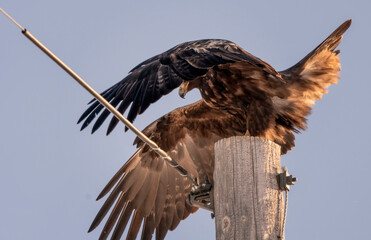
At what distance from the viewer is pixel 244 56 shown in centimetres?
501

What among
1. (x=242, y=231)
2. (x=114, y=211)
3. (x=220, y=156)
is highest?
(x=114, y=211)

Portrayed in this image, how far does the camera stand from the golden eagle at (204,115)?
502 centimetres

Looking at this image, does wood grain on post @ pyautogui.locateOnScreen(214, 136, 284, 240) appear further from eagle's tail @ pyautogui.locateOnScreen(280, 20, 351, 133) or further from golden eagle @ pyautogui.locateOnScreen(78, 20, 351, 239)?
eagle's tail @ pyautogui.locateOnScreen(280, 20, 351, 133)

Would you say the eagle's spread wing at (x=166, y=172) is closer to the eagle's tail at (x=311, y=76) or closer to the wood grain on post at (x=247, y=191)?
the eagle's tail at (x=311, y=76)

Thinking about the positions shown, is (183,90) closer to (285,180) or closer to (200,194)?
(200,194)

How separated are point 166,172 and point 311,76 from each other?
1809 millimetres

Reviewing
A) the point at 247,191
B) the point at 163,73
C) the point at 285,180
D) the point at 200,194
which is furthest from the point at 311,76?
the point at 247,191

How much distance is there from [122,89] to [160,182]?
1770 mm

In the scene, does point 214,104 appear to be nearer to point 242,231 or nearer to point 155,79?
point 155,79

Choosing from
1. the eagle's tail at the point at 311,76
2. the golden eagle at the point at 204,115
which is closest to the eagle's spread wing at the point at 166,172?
Result: the golden eagle at the point at 204,115

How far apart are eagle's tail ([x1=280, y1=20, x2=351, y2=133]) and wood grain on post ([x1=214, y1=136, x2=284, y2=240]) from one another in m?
2.20

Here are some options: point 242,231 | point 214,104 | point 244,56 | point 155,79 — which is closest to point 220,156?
point 242,231

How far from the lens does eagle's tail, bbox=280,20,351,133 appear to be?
565cm

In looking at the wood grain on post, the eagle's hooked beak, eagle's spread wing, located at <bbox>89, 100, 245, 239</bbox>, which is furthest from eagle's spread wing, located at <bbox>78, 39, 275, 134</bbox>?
eagle's spread wing, located at <bbox>89, 100, 245, 239</bbox>
